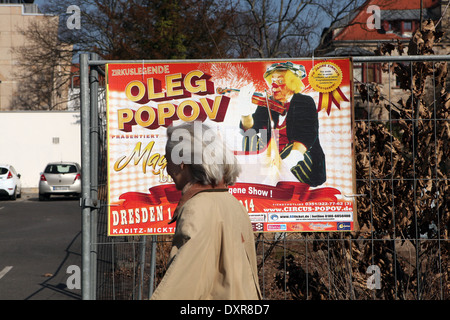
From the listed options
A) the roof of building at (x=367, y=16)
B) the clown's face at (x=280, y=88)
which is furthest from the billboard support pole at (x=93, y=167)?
the roof of building at (x=367, y=16)

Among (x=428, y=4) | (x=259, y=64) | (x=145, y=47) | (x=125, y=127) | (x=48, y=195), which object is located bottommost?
(x=48, y=195)

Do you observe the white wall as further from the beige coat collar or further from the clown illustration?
the beige coat collar

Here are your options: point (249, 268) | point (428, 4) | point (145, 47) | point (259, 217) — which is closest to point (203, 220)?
point (249, 268)

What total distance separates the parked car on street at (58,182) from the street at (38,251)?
119 inches

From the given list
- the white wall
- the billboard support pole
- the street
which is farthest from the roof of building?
the white wall

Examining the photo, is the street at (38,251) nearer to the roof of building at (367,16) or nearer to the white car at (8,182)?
the white car at (8,182)

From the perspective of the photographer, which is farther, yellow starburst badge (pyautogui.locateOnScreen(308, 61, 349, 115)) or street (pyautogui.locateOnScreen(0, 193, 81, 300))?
street (pyautogui.locateOnScreen(0, 193, 81, 300))

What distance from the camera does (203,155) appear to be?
301 centimetres

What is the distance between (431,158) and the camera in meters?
5.64

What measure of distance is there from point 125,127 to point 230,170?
70.1 inches

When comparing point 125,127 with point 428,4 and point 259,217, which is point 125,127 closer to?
point 259,217

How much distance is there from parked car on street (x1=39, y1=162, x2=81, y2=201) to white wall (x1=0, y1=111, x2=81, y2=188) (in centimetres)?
624

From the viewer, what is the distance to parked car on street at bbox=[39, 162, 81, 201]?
2642cm

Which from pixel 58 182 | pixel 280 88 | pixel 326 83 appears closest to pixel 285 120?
pixel 280 88
